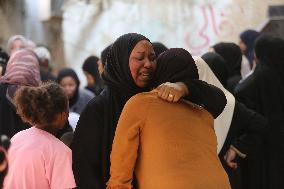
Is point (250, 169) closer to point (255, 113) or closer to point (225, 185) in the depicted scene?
point (255, 113)

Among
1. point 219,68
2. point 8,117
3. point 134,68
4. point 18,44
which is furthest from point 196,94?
point 18,44

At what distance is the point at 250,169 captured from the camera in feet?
14.9

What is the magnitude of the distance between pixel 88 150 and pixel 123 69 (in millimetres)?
431

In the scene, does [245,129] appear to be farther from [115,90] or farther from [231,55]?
[115,90]

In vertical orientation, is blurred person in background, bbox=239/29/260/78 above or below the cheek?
below

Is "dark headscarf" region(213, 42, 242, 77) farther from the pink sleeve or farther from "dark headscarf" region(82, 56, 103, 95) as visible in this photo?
the pink sleeve

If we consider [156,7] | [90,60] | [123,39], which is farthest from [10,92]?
[156,7]

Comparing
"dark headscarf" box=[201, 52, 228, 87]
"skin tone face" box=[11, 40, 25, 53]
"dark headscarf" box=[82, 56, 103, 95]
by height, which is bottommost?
"dark headscarf" box=[82, 56, 103, 95]

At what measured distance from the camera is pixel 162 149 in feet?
8.58

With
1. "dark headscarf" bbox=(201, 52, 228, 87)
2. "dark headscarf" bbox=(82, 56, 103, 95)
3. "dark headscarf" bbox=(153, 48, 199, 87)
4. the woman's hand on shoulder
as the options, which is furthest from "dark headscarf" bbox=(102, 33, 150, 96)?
"dark headscarf" bbox=(82, 56, 103, 95)

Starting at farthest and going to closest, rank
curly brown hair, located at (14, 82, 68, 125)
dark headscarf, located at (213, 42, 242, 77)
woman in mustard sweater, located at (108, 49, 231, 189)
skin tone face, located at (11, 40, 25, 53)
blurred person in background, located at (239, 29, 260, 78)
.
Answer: blurred person in background, located at (239, 29, 260, 78)
skin tone face, located at (11, 40, 25, 53)
dark headscarf, located at (213, 42, 242, 77)
curly brown hair, located at (14, 82, 68, 125)
woman in mustard sweater, located at (108, 49, 231, 189)

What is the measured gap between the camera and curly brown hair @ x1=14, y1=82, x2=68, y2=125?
307 centimetres

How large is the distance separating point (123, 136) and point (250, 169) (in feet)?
7.00

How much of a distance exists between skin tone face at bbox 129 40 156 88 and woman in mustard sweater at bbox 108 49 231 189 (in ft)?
0.65
